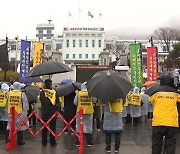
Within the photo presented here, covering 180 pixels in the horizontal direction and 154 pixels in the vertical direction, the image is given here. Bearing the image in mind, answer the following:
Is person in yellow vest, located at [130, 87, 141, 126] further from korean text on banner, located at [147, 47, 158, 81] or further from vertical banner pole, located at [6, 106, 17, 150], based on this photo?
korean text on banner, located at [147, 47, 158, 81]

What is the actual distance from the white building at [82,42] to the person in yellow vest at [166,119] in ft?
296

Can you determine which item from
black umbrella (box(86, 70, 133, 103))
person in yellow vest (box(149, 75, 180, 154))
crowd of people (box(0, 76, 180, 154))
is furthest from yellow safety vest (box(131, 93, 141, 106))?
person in yellow vest (box(149, 75, 180, 154))

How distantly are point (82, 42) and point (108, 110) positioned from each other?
9104cm

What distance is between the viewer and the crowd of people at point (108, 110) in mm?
6309

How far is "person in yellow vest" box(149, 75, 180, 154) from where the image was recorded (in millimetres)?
6266

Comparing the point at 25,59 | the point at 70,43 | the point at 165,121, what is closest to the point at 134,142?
the point at 165,121

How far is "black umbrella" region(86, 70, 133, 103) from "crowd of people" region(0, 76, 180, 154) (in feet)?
1.19

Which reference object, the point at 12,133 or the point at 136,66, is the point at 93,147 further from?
the point at 136,66

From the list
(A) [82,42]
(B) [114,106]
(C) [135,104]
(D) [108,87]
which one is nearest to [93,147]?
(B) [114,106]

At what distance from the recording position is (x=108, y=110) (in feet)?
25.4

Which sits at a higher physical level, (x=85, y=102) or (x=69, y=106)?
(x=85, y=102)

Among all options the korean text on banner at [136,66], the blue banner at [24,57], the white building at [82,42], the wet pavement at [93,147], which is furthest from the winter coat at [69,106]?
the white building at [82,42]

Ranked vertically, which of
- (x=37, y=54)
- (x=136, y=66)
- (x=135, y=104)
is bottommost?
(x=135, y=104)

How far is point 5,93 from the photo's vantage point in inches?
386
